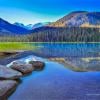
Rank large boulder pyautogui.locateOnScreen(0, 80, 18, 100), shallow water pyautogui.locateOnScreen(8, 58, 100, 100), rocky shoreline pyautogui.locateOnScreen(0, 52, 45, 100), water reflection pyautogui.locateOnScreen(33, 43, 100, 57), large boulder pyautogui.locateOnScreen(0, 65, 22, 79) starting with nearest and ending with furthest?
large boulder pyautogui.locateOnScreen(0, 80, 18, 100)
shallow water pyautogui.locateOnScreen(8, 58, 100, 100)
rocky shoreline pyautogui.locateOnScreen(0, 52, 45, 100)
large boulder pyautogui.locateOnScreen(0, 65, 22, 79)
water reflection pyautogui.locateOnScreen(33, 43, 100, 57)

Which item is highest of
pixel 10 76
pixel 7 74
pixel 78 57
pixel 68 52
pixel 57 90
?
pixel 7 74

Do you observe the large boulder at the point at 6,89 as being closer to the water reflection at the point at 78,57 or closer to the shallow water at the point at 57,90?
the shallow water at the point at 57,90

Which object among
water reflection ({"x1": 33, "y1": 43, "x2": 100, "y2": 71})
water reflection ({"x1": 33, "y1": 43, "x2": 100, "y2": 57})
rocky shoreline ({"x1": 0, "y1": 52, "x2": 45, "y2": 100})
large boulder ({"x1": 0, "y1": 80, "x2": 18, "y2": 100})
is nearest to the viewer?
large boulder ({"x1": 0, "y1": 80, "x2": 18, "y2": 100})

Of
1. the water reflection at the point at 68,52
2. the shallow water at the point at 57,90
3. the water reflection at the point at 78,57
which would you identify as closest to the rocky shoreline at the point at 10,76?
the shallow water at the point at 57,90

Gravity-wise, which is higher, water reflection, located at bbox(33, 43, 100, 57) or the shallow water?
the shallow water

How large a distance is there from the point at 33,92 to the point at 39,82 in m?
4.13

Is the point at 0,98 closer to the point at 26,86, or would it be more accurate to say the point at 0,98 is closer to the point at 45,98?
the point at 45,98

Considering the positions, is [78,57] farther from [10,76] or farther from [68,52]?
[10,76]

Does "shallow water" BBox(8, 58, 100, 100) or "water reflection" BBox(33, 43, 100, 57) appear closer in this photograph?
"shallow water" BBox(8, 58, 100, 100)

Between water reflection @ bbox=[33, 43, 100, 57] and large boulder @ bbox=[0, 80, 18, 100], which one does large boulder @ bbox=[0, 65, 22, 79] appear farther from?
water reflection @ bbox=[33, 43, 100, 57]

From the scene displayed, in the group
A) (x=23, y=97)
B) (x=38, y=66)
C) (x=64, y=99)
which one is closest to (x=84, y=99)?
(x=64, y=99)

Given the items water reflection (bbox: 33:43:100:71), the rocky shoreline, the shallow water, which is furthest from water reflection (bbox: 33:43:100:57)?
the shallow water

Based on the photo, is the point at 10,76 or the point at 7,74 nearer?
the point at 10,76

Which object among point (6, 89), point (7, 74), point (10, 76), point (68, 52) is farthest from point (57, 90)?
point (68, 52)
